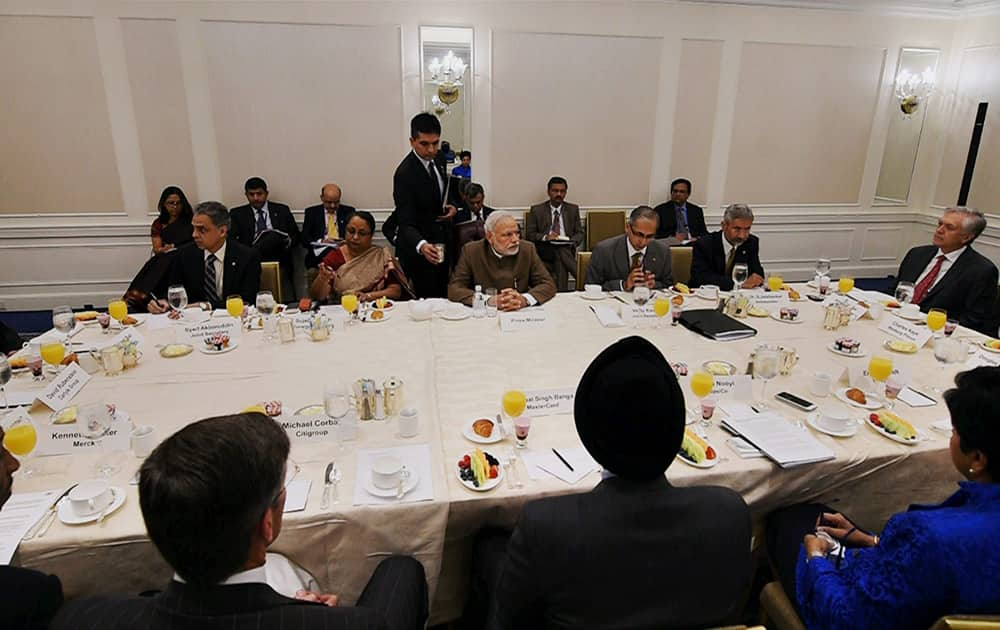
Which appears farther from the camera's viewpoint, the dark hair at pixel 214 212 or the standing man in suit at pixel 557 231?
the standing man in suit at pixel 557 231

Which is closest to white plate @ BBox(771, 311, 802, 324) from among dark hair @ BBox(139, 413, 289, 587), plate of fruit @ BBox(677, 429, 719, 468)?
plate of fruit @ BBox(677, 429, 719, 468)

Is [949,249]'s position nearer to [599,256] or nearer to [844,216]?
[599,256]

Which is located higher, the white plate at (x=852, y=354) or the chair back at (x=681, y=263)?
the chair back at (x=681, y=263)

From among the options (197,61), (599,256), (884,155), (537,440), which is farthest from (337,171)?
(884,155)

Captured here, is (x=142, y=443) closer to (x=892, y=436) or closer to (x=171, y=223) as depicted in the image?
(x=892, y=436)

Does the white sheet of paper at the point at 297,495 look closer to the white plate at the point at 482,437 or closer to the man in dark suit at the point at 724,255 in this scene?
the white plate at the point at 482,437

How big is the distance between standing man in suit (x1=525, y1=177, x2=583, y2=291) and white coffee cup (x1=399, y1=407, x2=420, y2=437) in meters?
4.27

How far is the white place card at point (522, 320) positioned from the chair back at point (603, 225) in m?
3.67

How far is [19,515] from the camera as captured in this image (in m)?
1.54

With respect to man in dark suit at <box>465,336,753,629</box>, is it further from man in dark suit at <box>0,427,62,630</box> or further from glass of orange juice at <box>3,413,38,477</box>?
glass of orange juice at <box>3,413,38,477</box>

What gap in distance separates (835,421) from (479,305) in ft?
6.02

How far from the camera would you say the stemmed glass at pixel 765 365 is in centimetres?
229

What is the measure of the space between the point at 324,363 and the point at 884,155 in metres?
7.45

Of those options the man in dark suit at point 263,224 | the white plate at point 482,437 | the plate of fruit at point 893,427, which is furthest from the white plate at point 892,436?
the man in dark suit at point 263,224
